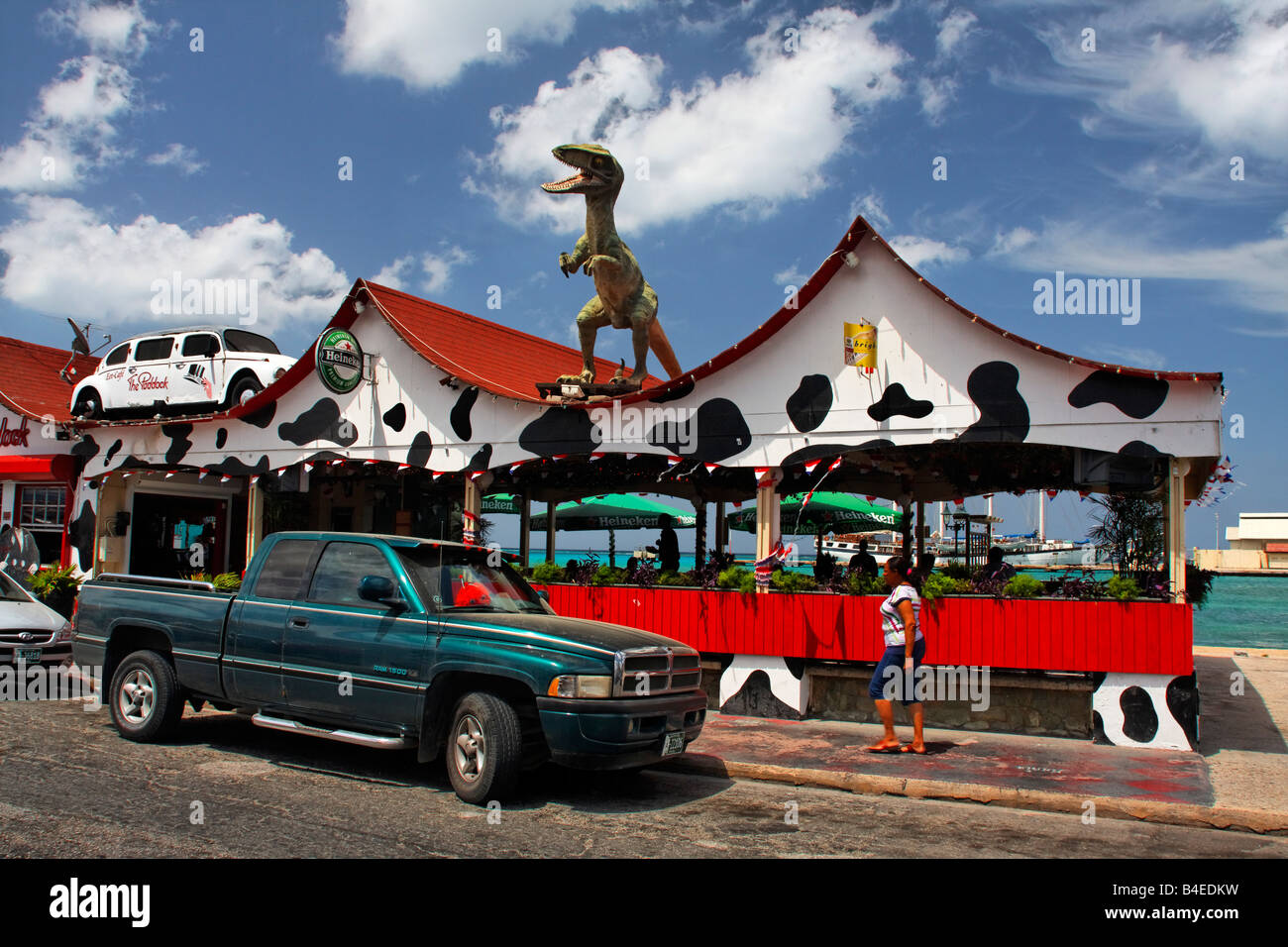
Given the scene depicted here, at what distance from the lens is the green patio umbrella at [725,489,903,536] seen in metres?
19.9

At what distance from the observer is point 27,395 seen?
2131 cm

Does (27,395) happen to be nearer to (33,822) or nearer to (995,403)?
(33,822)

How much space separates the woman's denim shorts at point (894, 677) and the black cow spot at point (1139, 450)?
3.20 meters

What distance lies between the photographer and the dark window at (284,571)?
27.6 ft

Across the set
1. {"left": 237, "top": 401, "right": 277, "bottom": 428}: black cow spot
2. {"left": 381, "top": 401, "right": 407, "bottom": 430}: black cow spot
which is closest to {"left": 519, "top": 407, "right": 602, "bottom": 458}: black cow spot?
{"left": 381, "top": 401, "right": 407, "bottom": 430}: black cow spot

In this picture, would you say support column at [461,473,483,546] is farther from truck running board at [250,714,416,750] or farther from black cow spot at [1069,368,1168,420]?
black cow spot at [1069,368,1168,420]

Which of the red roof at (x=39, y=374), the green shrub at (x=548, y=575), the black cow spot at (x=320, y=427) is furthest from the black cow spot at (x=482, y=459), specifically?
the red roof at (x=39, y=374)

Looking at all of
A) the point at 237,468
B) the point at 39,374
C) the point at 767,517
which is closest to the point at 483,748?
the point at 767,517

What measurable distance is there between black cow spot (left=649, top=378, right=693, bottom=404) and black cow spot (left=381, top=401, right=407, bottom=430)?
4135 mm

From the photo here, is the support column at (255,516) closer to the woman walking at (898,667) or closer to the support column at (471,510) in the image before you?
the support column at (471,510)

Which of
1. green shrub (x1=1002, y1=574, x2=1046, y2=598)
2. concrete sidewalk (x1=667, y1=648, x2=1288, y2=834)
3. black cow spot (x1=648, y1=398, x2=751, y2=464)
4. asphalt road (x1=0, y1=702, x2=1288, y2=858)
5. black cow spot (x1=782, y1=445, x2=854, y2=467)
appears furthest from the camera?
black cow spot (x1=648, y1=398, x2=751, y2=464)

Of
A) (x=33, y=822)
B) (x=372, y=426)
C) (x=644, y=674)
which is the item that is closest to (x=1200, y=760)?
(x=644, y=674)

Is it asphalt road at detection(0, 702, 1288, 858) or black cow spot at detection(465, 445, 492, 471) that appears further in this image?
black cow spot at detection(465, 445, 492, 471)

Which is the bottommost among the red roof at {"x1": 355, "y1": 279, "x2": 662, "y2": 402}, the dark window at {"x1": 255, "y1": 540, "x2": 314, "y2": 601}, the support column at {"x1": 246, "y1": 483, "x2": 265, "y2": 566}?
the dark window at {"x1": 255, "y1": 540, "x2": 314, "y2": 601}
